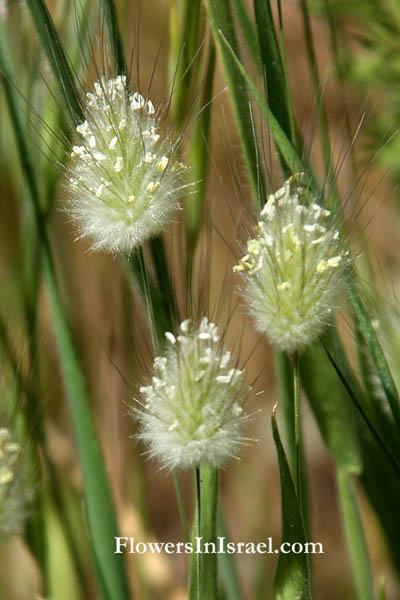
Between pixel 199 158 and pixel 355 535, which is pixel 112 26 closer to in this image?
pixel 199 158

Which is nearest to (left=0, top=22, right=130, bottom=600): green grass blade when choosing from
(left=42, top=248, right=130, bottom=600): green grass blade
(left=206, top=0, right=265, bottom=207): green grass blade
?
(left=42, top=248, right=130, bottom=600): green grass blade

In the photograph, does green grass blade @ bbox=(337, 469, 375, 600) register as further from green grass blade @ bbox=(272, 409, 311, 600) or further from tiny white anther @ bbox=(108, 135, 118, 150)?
tiny white anther @ bbox=(108, 135, 118, 150)

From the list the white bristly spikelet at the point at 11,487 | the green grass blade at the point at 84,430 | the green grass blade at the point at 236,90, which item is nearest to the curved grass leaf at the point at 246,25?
the green grass blade at the point at 236,90

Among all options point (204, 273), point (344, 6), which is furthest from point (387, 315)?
point (344, 6)

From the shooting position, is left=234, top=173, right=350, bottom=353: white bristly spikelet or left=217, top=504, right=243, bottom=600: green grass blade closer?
left=234, top=173, right=350, bottom=353: white bristly spikelet

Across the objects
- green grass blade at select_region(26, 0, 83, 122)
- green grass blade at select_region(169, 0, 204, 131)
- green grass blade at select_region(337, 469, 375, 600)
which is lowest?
green grass blade at select_region(337, 469, 375, 600)

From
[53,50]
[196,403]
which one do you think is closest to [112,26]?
[53,50]
